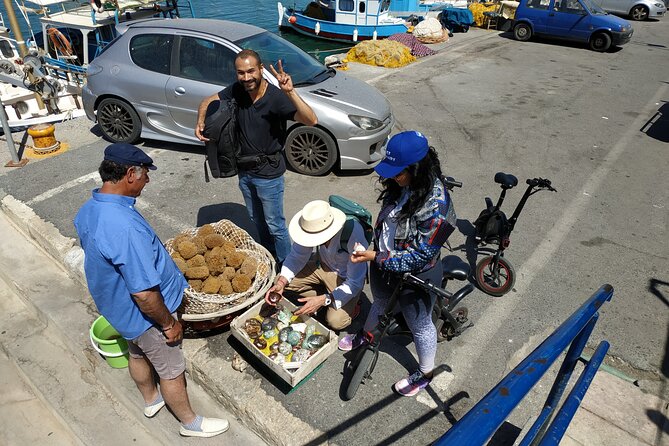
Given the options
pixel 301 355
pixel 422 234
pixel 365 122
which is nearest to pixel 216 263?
pixel 301 355

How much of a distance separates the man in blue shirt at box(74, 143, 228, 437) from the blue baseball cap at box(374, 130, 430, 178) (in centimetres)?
138

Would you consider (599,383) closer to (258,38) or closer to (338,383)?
(338,383)

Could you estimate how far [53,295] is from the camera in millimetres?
4305

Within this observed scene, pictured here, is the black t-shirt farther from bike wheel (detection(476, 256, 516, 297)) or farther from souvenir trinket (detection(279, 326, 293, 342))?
bike wheel (detection(476, 256, 516, 297))

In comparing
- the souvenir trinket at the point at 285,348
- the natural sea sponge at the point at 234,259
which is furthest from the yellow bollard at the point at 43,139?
the souvenir trinket at the point at 285,348

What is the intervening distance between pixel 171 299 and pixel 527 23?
1681 cm

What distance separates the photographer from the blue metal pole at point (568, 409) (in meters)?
1.66

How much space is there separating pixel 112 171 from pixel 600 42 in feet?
54.7

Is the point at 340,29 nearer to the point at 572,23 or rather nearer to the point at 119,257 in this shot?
the point at 572,23

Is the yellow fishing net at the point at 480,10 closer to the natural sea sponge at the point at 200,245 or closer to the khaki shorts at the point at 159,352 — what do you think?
the natural sea sponge at the point at 200,245

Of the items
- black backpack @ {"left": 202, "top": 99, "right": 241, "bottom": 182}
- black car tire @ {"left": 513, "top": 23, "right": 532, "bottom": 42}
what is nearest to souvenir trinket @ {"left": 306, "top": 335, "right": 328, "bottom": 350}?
black backpack @ {"left": 202, "top": 99, "right": 241, "bottom": 182}

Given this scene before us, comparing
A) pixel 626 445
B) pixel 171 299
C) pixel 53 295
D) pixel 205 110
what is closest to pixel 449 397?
pixel 626 445

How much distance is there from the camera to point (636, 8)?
20.1m

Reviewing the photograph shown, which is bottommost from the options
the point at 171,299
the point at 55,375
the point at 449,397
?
the point at 55,375
